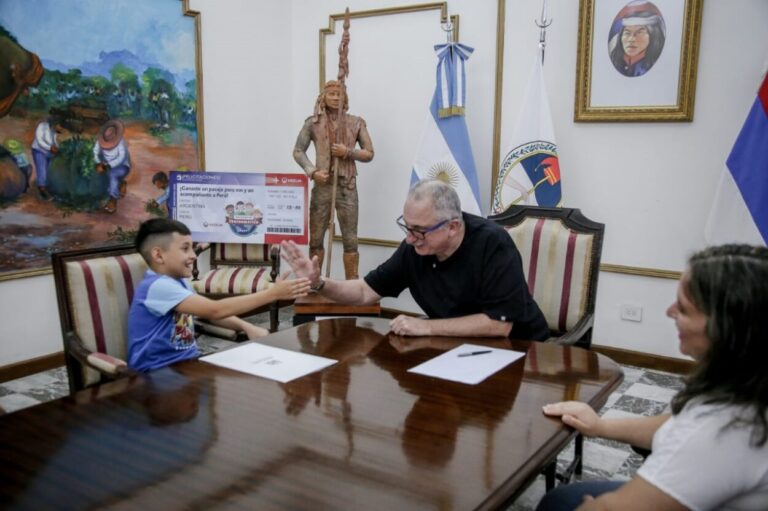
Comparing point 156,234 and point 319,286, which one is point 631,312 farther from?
point 156,234

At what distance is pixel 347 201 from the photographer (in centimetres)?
419

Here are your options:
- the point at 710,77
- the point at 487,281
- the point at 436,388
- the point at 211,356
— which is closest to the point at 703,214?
the point at 710,77

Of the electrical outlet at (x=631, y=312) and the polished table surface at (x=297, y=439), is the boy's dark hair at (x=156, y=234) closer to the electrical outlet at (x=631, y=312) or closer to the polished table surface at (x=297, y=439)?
the polished table surface at (x=297, y=439)

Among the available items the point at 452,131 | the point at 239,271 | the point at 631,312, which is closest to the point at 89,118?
the point at 239,271

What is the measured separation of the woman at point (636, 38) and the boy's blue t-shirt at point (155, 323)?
2.78 m

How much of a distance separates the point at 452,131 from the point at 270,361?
2.59 m

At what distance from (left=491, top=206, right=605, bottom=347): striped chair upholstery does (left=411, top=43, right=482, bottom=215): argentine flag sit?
146 cm

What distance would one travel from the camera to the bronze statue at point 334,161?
4.00 m

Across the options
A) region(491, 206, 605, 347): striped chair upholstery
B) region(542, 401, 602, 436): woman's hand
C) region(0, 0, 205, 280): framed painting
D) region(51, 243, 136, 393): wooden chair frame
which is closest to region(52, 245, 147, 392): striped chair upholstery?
region(51, 243, 136, 393): wooden chair frame

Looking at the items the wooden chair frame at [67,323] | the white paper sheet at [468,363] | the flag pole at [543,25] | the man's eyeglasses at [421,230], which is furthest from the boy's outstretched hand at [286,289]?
the flag pole at [543,25]

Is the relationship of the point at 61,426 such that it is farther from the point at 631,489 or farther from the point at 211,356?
the point at 631,489

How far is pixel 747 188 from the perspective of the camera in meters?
2.95

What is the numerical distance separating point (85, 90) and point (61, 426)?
9.18 feet

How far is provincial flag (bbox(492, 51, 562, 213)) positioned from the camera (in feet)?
11.4
